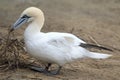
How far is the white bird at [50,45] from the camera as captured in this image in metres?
6.70

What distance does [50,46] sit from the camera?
6715 mm

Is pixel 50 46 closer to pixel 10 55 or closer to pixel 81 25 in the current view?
pixel 10 55

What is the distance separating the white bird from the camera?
6.70 meters

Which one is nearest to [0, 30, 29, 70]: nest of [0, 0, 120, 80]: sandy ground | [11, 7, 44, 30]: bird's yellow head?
[0, 0, 120, 80]: sandy ground

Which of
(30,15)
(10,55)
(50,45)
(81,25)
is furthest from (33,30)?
(81,25)

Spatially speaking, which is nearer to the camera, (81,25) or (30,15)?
(30,15)

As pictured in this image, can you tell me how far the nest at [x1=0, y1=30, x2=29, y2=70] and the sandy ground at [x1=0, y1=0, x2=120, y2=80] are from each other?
0.41 ft

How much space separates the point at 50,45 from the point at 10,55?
0.82 metres

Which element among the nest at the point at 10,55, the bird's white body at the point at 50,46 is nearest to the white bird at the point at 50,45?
the bird's white body at the point at 50,46

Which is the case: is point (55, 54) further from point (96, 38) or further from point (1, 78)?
point (96, 38)

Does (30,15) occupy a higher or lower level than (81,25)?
lower

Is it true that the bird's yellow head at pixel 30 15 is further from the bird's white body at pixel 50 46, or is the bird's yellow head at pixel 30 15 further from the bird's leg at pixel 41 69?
the bird's leg at pixel 41 69

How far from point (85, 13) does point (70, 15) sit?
1.72ft

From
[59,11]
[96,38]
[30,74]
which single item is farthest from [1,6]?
[30,74]
